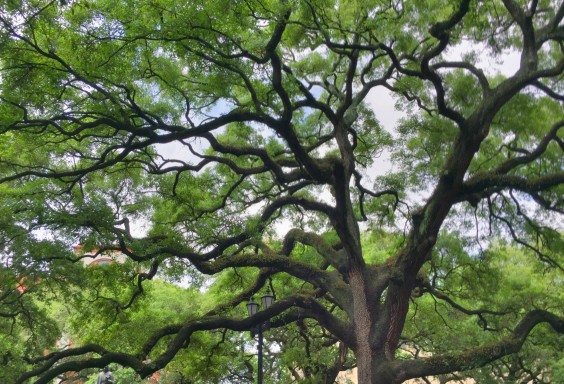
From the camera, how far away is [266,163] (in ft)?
33.5

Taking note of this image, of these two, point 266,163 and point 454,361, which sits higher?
point 266,163

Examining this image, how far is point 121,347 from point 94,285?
213cm

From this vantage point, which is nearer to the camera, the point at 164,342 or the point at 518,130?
the point at 518,130

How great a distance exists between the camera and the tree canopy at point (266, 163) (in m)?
8.35

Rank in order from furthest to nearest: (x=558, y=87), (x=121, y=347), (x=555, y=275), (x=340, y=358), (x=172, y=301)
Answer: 1. (x=172, y=301)
2. (x=555, y=275)
3. (x=340, y=358)
4. (x=121, y=347)
5. (x=558, y=87)

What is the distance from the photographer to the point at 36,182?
1079 cm

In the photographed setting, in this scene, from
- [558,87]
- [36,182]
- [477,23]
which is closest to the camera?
[477,23]

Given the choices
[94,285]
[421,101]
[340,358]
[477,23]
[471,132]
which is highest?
[421,101]

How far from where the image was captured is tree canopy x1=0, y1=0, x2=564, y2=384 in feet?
27.4

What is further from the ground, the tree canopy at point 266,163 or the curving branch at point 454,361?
the tree canopy at point 266,163

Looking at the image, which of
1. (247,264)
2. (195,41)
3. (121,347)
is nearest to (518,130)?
(247,264)

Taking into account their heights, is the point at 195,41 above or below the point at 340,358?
above

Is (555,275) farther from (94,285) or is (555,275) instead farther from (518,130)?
(94,285)

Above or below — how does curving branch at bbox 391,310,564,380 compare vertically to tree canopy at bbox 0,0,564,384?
below
